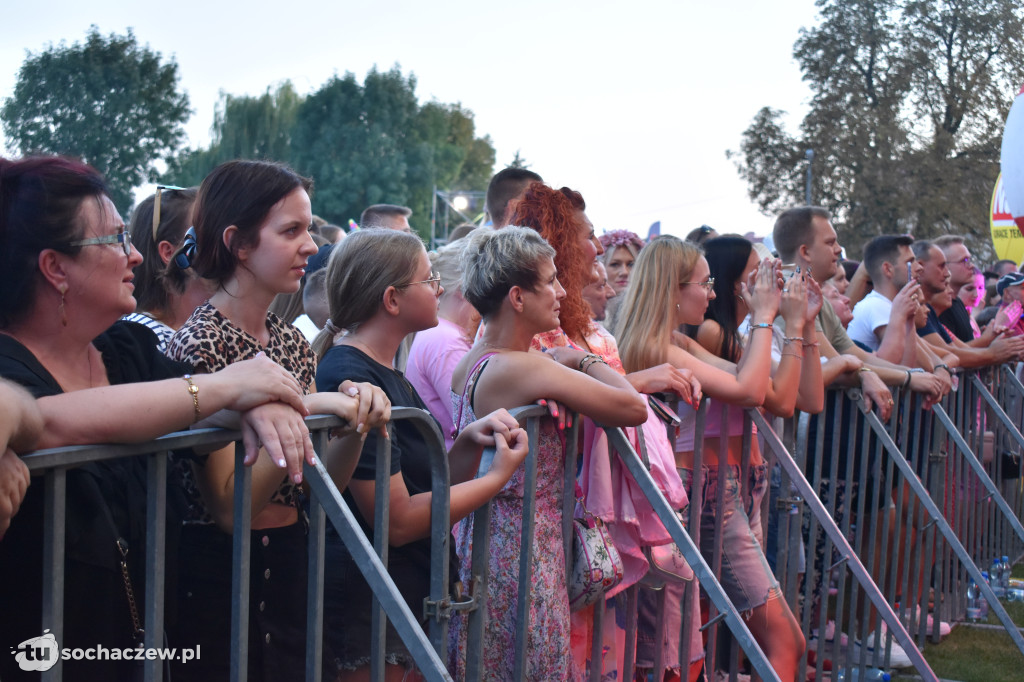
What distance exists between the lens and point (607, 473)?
→ 3.26 m

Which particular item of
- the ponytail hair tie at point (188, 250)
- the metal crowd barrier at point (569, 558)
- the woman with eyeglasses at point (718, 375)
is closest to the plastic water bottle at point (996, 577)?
the woman with eyeglasses at point (718, 375)

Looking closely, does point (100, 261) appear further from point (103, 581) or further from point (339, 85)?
point (339, 85)

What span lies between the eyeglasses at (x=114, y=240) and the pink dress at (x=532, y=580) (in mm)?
1245

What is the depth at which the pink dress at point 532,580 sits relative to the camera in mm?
2982

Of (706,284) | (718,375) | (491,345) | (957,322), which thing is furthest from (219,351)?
(957,322)

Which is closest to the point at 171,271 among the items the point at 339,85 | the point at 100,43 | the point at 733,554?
the point at 733,554

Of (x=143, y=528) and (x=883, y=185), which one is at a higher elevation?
(x=883, y=185)

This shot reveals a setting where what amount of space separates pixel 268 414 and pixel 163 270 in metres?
1.52

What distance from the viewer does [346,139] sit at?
58.2 metres

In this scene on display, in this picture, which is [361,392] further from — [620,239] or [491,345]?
[620,239]

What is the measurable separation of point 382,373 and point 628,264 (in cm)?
332

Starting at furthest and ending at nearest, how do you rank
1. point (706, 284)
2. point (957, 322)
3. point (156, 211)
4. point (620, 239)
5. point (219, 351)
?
1. point (957, 322)
2. point (620, 239)
3. point (706, 284)
4. point (156, 211)
5. point (219, 351)

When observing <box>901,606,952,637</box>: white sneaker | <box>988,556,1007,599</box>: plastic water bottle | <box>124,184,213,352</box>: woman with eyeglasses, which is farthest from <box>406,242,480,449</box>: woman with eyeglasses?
<box>988,556,1007,599</box>: plastic water bottle

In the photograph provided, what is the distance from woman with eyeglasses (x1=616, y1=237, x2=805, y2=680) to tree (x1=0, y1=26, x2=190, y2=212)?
3844 cm
